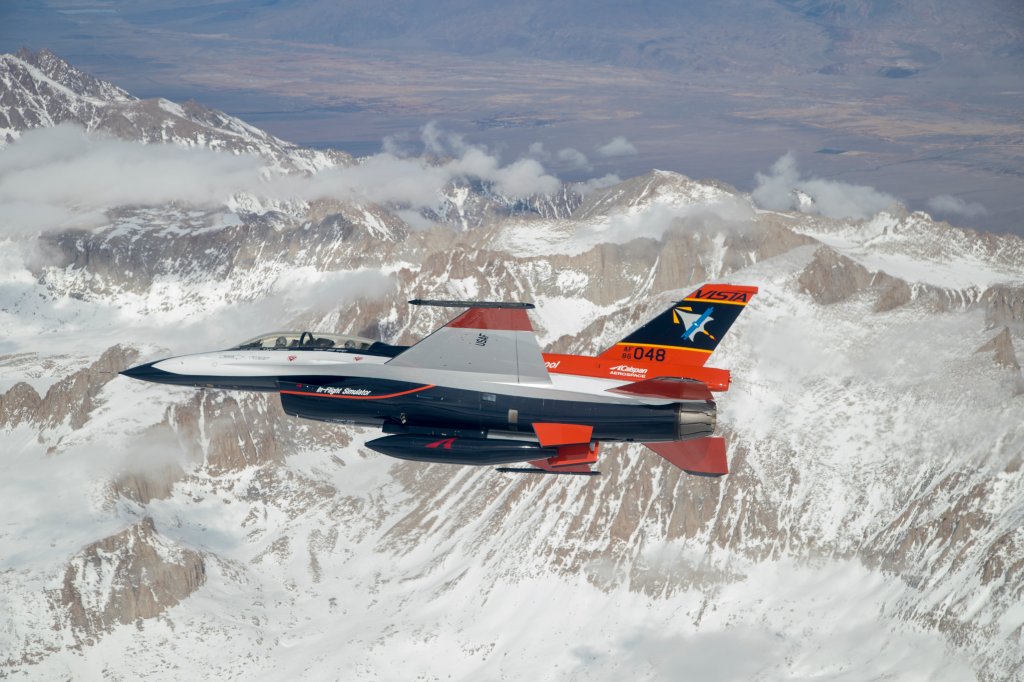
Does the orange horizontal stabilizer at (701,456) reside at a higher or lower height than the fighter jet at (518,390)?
lower

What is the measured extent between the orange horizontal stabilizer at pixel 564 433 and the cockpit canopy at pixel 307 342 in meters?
14.4

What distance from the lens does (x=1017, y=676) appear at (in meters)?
189

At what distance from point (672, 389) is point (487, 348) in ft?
38.3

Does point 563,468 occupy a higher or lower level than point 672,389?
lower

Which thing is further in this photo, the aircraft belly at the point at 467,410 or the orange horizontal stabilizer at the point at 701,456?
the orange horizontal stabilizer at the point at 701,456

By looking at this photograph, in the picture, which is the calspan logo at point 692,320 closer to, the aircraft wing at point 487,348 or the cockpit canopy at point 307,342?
the aircraft wing at point 487,348

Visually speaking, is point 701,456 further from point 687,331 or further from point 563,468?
point 563,468

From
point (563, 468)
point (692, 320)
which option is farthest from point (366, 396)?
point (692, 320)

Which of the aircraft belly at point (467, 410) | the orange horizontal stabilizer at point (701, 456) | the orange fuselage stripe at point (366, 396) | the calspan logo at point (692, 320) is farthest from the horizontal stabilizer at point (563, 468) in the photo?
the calspan logo at point (692, 320)

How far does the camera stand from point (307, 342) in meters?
69.6

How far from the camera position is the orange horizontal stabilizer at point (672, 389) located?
61875mm

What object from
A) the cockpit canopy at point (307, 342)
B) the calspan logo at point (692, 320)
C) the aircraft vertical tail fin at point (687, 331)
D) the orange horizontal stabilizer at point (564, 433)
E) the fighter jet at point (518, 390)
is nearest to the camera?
the fighter jet at point (518, 390)

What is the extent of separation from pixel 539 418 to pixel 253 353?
21.0m

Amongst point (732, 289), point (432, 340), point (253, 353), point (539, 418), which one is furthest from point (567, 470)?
point (253, 353)
